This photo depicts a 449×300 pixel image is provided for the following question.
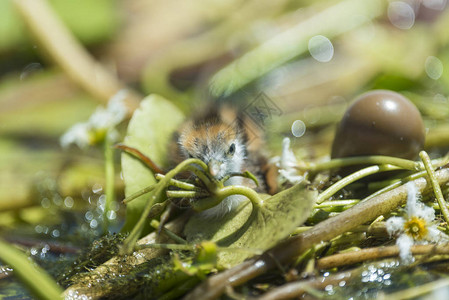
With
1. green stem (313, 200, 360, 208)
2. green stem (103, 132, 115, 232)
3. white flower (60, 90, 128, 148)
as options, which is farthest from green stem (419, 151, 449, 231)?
white flower (60, 90, 128, 148)

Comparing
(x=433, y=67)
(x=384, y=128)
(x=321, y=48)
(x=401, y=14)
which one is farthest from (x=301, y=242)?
(x=401, y=14)

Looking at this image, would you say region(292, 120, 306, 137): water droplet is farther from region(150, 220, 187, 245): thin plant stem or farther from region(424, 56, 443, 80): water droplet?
region(150, 220, 187, 245): thin plant stem

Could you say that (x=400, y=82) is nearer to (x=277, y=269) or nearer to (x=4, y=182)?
(x=277, y=269)

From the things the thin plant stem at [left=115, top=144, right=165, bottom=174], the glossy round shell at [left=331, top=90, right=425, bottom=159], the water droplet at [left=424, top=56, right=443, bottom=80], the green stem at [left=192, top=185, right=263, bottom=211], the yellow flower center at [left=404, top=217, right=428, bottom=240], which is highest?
the water droplet at [left=424, top=56, right=443, bottom=80]

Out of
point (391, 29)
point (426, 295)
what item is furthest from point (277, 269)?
point (391, 29)

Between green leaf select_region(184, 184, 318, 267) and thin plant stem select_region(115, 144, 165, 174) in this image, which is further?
thin plant stem select_region(115, 144, 165, 174)

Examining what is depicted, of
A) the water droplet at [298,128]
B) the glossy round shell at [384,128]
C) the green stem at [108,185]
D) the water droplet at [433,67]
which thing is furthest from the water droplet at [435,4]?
the green stem at [108,185]
